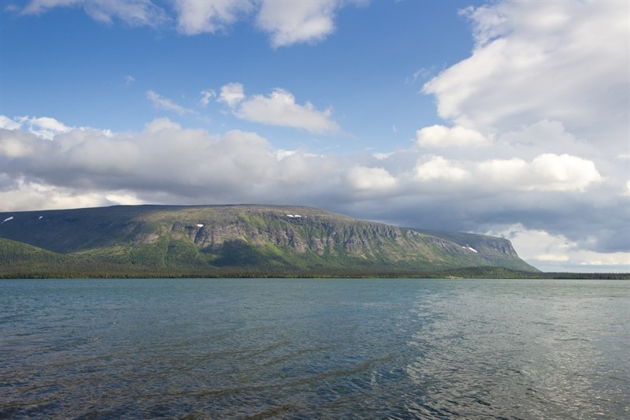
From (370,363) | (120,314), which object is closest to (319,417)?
(370,363)

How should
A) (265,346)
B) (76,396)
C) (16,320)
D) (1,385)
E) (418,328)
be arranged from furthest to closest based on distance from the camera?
1. (16,320)
2. (418,328)
3. (265,346)
4. (1,385)
5. (76,396)

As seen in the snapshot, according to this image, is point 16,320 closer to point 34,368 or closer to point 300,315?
point 34,368

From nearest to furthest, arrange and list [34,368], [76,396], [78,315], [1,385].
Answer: [76,396]
[1,385]
[34,368]
[78,315]

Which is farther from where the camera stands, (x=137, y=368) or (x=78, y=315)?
(x=78, y=315)

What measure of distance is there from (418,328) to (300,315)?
29314 mm

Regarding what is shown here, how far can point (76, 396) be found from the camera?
3516cm

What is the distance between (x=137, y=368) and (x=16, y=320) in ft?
187

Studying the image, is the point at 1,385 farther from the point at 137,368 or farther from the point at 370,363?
the point at 370,363

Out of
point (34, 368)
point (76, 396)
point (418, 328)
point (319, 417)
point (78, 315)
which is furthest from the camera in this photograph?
point (78, 315)

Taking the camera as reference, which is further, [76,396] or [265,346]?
[265,346]

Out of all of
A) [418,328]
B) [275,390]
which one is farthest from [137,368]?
[418,328]

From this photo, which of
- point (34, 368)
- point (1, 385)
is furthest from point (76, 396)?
point (34, 368)

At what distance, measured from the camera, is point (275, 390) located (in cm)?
3772

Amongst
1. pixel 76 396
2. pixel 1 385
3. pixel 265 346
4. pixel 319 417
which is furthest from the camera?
Answer: pixel 265 346
